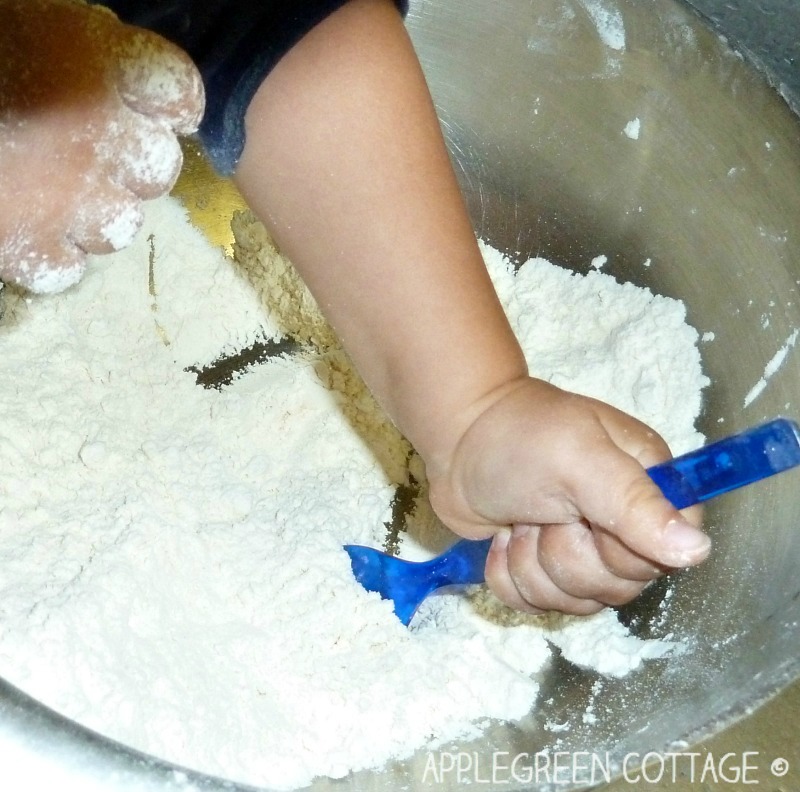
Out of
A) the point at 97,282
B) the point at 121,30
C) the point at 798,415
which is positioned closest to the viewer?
the point at 121,30

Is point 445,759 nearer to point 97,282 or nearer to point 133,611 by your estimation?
point 133,611

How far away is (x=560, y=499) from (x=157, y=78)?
1.17ft

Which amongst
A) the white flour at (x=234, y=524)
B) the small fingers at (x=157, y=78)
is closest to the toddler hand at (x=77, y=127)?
the small fingers at (x=157, y=78)

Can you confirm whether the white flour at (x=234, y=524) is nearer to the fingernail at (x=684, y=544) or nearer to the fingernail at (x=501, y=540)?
the fingernail at (x=501, y=540)

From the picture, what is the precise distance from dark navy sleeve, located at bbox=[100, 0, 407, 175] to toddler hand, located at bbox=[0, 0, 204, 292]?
0.10 metres

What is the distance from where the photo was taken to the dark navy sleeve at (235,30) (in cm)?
58

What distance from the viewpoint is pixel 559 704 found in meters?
0.69

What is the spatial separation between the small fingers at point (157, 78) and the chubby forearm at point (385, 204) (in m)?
0.11

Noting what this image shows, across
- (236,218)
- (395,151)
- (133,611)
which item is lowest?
(133,611)

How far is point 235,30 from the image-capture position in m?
0.59

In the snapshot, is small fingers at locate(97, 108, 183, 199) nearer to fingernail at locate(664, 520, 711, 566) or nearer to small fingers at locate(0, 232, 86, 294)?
small fingers at locate(0, 232, 86, 294)

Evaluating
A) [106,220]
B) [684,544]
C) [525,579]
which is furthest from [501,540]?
[106,220]

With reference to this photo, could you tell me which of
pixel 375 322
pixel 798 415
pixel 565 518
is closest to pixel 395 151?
pixel 375 322

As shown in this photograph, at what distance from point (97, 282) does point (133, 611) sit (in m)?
0.35
